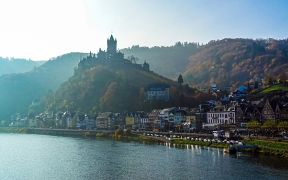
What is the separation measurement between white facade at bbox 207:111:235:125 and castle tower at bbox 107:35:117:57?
86.3m

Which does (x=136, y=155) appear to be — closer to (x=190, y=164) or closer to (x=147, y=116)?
(x=190, y=164)

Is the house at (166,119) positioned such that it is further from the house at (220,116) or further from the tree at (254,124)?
the tree at (254,124)

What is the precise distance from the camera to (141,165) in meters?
61.5

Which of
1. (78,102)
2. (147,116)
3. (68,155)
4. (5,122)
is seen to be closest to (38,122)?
(78,102)

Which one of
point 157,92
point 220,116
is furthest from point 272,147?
point 157,92

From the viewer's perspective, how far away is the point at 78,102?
169750mm

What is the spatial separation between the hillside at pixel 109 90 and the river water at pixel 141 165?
6786cm

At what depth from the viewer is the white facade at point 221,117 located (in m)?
104

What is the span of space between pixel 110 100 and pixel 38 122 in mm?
31832

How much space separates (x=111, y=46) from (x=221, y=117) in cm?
9208

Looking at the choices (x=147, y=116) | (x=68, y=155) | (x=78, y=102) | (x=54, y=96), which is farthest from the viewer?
(x=54, y=96)

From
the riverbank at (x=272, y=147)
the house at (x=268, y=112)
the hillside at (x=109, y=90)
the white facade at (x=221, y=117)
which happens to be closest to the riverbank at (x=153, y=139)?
the riverbank at (x=272, y=147)

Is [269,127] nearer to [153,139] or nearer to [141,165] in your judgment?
[153,139]

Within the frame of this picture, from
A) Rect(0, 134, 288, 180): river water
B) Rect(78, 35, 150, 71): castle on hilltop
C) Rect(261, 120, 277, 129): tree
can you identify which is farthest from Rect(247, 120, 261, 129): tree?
Rect(78, 35, 150, 71): castle on hilltop
